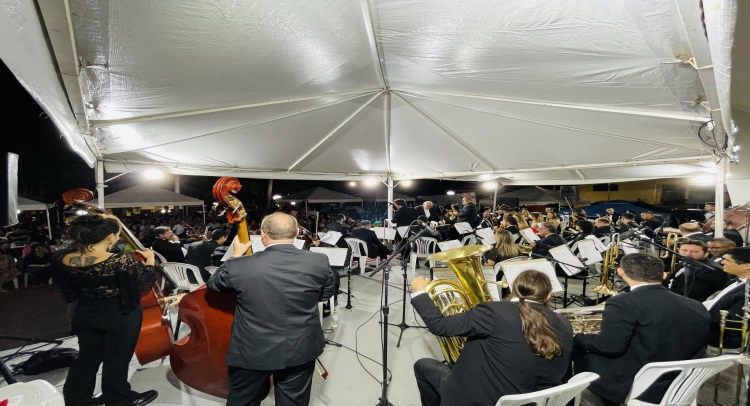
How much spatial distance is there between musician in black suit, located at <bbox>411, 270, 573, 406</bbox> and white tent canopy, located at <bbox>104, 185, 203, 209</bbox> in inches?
378

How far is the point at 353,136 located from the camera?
538 cm

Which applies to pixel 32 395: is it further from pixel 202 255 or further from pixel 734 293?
pixel 734 293

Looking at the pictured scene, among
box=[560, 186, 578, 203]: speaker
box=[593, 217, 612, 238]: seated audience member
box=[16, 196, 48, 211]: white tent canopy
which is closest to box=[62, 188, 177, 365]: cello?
box=[16, 196, 48, 211]: white tent canopy

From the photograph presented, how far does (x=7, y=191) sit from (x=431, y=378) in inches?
104

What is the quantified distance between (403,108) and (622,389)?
3.57 m

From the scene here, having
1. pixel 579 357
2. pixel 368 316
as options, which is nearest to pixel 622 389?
pixel 579 357

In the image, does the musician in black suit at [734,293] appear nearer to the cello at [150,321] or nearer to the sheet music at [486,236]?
the sheet music at [486,236]

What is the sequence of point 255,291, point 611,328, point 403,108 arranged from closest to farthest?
1. point 255,291
2. point 611,328
3. point 403,108

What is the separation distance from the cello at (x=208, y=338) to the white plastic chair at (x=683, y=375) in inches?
92.8

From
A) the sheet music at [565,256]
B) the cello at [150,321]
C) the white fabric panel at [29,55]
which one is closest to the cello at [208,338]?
the cello at [150,321]

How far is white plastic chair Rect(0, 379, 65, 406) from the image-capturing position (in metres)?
1.09

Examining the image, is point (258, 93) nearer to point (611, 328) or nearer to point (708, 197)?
point (611, 328)

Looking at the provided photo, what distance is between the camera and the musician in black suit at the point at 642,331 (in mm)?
1931

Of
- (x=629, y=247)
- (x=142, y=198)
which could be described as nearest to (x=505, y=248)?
(x=629, y=247)
